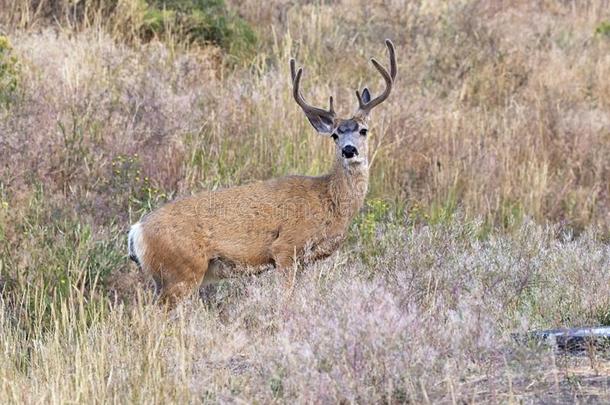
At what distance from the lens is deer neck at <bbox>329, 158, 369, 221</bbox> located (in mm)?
8086

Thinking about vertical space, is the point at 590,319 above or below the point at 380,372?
below

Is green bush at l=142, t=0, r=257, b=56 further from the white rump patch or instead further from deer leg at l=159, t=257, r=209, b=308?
→ deer leg at l=159, t=257, r=209, b=308

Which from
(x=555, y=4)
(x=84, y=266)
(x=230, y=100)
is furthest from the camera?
(x=555, y=4)

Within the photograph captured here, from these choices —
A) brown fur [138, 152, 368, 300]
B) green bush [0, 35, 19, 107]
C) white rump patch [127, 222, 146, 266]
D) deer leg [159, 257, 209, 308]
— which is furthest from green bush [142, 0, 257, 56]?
deer leg [159, 257, 209, 308]

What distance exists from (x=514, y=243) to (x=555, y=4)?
29.8 feet

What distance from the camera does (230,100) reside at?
444 inches

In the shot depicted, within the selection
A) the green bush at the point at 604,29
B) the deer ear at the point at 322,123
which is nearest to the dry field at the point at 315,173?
the green bush at the point at 604,29

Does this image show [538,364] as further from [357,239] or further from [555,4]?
[555,4]

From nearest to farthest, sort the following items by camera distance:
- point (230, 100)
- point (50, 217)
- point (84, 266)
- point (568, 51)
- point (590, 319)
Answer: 1. point (590, 319)
2. point (84, 266)
3. point (50, 217)
4. point (230, 100)
5. point (568, 51)

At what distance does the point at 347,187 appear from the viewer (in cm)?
813

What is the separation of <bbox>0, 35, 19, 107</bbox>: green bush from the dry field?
3 cm

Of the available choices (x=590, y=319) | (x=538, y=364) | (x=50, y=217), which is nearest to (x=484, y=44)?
(x=50, y=217)

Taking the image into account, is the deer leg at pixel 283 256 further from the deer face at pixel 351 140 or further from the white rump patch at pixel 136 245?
the white rump patch at pixel 136 245

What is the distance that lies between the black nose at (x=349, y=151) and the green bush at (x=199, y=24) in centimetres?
529
